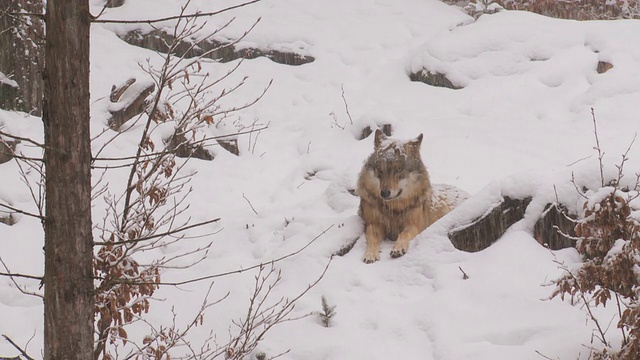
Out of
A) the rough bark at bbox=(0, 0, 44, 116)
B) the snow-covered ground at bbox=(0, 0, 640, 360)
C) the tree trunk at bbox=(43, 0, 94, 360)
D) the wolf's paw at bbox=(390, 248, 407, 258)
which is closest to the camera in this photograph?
the tree trunk at bbox=(43, 0, 94, 360)

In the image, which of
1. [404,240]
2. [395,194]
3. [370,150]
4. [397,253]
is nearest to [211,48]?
[370,150]

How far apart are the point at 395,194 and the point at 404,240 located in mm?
519

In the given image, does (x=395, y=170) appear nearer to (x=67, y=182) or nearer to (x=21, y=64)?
(x=67, y=182)

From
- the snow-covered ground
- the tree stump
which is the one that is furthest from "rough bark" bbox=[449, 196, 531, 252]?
the tree stump

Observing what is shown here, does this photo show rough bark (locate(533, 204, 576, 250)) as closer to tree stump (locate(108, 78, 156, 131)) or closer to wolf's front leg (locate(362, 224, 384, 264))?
wolf's front leg (locate(362, 224, 384, 264))

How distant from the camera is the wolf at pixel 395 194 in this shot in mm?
7320

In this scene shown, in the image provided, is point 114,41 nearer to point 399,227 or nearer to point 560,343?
point 399,227

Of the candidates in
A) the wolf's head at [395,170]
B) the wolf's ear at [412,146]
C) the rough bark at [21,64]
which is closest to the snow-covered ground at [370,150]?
the rough bark at [21,64]

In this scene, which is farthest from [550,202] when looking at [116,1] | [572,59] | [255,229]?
[116,1]

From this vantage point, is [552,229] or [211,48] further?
[211,48]

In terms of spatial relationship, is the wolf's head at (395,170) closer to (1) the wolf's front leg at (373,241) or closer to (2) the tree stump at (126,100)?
(1) the wolf's front leg at (373,241)

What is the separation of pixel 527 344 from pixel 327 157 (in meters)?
6.30

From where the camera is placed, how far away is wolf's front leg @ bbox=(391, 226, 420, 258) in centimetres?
683

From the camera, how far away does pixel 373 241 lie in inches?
281
